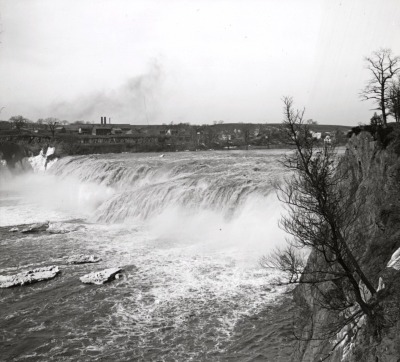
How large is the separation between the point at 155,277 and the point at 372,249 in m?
8.14

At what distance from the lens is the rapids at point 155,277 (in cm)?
966

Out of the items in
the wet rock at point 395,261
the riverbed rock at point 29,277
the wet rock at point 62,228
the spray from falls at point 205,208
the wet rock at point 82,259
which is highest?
the wet rock at point 395,261

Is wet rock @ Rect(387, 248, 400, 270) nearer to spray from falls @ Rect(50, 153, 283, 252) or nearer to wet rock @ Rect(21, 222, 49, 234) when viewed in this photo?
spray from falls @ Rect(50, 153, 283, 252)

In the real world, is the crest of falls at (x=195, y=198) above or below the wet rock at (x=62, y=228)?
above

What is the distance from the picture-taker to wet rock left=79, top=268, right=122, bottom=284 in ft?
44.5

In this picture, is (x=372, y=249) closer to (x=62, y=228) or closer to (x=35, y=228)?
(x=62, y=228)

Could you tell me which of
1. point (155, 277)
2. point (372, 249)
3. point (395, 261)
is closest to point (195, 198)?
point (155, 277)

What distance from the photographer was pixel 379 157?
1070 cm

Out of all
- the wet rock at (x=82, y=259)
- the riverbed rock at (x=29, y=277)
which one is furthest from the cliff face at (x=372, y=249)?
the riverbed rock at (x=29, y=277)

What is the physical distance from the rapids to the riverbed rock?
33 cm

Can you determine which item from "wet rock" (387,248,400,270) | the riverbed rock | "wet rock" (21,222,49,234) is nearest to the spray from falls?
"wet rock" (21,222,49,234)

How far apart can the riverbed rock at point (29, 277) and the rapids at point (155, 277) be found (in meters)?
0.33

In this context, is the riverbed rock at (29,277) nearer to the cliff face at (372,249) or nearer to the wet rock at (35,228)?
the wet rock at (35,228)

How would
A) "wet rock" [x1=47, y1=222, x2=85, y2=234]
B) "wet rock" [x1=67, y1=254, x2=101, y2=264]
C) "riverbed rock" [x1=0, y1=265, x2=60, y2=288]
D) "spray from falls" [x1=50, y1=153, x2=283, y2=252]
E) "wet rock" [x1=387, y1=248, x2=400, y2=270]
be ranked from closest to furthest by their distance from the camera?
"wet rock" [x1=387, y1=248, x2=400, y2=270]
"riverbed rock" [x1=0, y1=265, x2=60, y2=288]
"wet rock" [x1=67, y1=254, x2=101, y2=264]
"spray from falls" [x1=50, y1=153, x2=283, y2=252]
"wet rock" [x1=47, y1=222, x2=85, y2=234]
